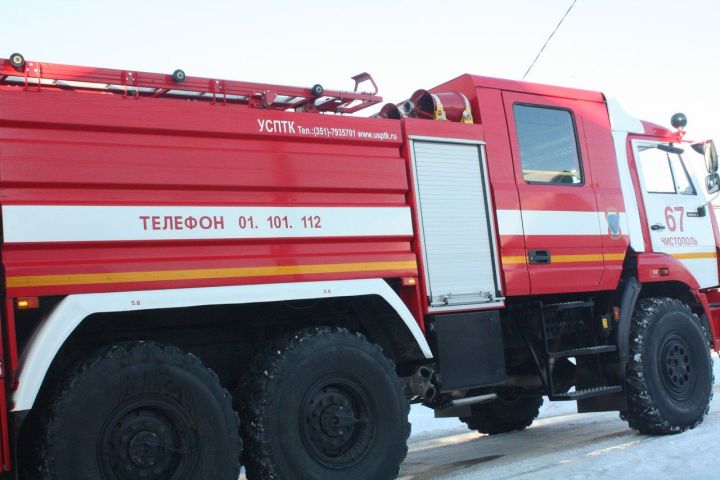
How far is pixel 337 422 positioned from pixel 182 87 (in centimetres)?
243

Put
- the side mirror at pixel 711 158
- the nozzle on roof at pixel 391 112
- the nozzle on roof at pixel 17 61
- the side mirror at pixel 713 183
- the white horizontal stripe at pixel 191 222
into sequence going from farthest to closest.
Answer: the side mirror at pixel 711 158 → the side mirror at pixel 713 183 → the nozzle on roof at pixel 391 112 → the nozzle on roof at pixel 17 61 → the white horizontal stripe at pixel 191 222

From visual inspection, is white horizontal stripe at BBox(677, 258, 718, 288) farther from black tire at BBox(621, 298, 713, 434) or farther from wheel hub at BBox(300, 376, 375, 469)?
wheel hub at BBox(300, 376, 375, 469)

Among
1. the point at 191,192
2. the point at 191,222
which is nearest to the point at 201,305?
the point at 191,222

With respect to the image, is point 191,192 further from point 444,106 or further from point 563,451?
point 563,451

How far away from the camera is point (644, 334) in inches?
294

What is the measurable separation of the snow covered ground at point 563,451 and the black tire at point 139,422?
2.21 m

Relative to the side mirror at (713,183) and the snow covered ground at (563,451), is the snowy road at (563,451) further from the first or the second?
the side mirror at (713,183)

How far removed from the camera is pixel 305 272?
5.53 meters

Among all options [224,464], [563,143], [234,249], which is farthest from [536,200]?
[224,464]

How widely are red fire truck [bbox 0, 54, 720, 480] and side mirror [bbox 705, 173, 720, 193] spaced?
646mm

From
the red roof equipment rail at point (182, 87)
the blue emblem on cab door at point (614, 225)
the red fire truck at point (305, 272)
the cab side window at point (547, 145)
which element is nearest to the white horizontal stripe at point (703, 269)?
the red fire truck at point (305, 272)

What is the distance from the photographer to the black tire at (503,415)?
8.88 m

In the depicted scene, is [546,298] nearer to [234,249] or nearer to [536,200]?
[536,200]

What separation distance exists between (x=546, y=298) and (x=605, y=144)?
1592 mm
